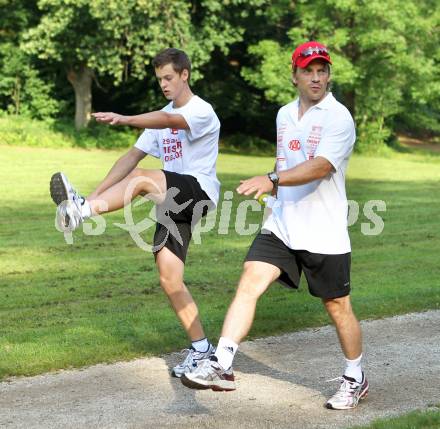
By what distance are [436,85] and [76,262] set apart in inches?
1148

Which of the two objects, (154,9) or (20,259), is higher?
(154,9)

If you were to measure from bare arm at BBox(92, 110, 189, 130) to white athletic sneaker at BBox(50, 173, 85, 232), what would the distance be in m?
0.49

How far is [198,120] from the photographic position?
663cm

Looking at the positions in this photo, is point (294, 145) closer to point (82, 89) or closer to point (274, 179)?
point (274, 179)

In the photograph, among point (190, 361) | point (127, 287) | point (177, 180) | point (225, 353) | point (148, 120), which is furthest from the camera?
point (127, 287)

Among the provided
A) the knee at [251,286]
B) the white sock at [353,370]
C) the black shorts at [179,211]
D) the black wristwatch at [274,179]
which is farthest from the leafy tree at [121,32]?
the black wristwatch at [274,179]

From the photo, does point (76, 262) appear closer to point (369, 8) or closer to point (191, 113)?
point (191, 113)

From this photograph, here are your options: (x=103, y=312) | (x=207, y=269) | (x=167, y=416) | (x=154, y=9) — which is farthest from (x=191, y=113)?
(x=154, y=9)

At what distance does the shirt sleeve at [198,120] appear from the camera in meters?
6.60

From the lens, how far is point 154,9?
36.3 m

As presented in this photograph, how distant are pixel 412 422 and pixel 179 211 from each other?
6.85ft

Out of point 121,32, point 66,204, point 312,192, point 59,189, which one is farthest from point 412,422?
point 121,32

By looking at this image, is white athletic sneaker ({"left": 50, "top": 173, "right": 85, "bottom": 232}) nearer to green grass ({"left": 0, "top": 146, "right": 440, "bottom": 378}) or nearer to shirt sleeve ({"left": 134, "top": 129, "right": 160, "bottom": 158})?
shirt sleeve ({"left": 134, "top": 129, "right": 160, "bottom": 158})

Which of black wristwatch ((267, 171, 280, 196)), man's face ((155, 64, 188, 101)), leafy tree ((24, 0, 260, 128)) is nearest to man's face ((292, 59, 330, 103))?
black wristwatch ((267, 171, 280, 196))
